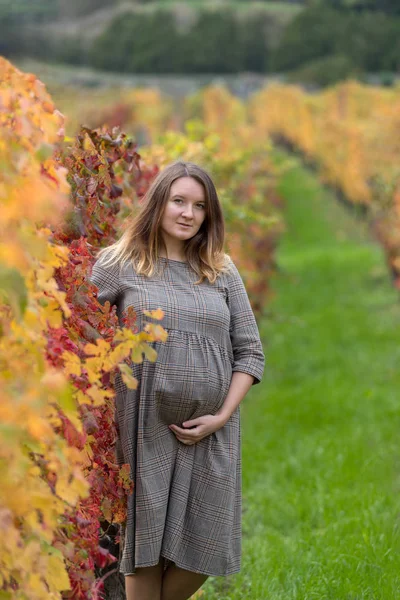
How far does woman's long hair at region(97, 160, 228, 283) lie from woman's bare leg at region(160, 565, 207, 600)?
88 cm

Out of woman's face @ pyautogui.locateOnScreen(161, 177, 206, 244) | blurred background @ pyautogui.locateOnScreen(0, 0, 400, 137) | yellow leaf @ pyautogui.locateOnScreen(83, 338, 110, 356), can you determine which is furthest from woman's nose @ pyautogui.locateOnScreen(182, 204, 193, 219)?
blurred background @ pyautogui.locateOnScreen(0, 0, 400, 137)

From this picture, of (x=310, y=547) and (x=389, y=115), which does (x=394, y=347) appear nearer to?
(x=310, y=547)

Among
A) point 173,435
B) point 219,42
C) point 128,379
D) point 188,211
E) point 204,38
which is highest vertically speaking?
point 204,38

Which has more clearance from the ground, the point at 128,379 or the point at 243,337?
the point at 128,379

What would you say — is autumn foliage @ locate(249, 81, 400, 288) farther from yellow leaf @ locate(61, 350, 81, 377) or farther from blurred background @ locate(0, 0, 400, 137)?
blurred background @ locate(0, 0, 400, 137)

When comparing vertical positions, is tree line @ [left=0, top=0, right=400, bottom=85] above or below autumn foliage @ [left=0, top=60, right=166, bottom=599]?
above

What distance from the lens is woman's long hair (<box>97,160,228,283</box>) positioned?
2605 mm

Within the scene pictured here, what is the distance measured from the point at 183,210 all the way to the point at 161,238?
0.38 feet

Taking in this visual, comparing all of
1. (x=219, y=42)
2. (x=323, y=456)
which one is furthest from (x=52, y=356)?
(x=219, y=42)

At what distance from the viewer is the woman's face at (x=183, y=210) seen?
2609 millimetres

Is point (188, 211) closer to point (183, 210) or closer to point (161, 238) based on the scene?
point (183, 210)

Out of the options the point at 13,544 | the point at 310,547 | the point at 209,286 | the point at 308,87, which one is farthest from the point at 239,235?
the point at 308,87

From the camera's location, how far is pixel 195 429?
96.7 inches

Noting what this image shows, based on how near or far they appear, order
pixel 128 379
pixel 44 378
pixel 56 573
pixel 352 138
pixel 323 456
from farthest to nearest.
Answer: pixel 352 138
pixel 323 456
pixel 128 379
pixel 56 573
pixel 44 378
